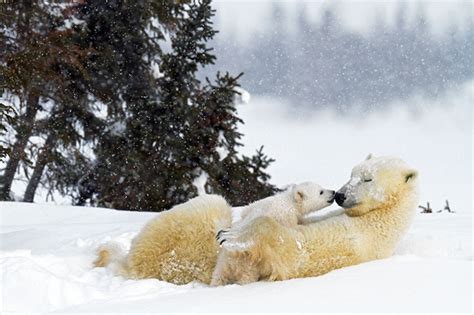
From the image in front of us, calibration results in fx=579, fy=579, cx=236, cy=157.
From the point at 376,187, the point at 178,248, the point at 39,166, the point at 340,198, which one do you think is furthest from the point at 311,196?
the point at 39,166

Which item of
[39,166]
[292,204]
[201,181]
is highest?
[39,166]

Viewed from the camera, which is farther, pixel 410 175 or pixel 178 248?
pixel 410 175

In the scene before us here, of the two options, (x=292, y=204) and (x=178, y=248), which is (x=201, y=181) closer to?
(x=292, y=204)

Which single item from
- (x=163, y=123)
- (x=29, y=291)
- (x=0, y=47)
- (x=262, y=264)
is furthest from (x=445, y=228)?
(x=163, y=123)

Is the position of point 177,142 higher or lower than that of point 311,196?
higher

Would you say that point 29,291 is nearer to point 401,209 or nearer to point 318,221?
point 318,221

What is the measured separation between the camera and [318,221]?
4637 mm

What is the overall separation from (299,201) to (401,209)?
0.82 m

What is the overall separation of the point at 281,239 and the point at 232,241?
347mm

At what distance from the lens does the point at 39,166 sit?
1523 centimetres

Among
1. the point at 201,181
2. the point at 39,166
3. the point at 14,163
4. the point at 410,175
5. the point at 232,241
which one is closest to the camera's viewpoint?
the point at 232,241

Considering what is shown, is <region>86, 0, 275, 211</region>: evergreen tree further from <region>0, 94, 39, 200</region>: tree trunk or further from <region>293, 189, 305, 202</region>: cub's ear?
<region>293, 189, 305, 202</region>: cub's ear

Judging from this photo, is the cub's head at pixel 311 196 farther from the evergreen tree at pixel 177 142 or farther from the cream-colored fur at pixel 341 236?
the evergreen tree at pixel 177 142

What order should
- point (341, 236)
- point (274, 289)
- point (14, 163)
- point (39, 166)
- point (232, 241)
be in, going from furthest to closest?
point (39, 166), point (14, 163), point (341, 236), point (232, 241), point (274, 289)
